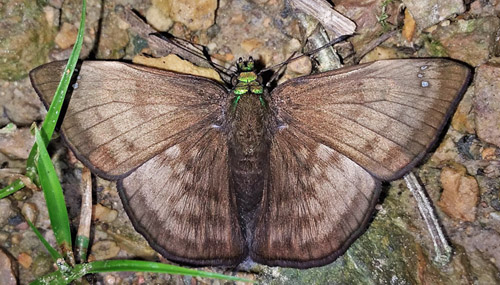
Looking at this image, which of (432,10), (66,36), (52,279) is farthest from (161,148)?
(432,10)

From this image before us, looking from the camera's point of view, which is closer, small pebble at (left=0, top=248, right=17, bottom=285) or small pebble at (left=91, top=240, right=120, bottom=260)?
small pebble at (left=0, top=248, right=17, bottom=285)

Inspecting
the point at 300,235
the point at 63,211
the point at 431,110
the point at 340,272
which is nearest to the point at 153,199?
the point at 63,211

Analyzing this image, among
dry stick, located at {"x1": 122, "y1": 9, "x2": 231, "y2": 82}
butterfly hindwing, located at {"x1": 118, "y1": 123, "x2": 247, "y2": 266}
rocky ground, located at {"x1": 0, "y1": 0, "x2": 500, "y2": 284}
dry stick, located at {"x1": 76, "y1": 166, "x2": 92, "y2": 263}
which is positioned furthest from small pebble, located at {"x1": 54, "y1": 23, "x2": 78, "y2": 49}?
butterfly hindwing, located at {"x1": 118, "y1": 123, "x2": 247, "y2": 266}

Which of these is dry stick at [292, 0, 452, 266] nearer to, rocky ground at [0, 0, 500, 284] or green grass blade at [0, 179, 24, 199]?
rocky ground at [0, 0, 500, 284]

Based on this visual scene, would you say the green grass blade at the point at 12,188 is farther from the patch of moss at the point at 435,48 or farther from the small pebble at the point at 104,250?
the patch of moss at the point at 435,48

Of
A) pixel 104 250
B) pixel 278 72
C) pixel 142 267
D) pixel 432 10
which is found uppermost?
pixel 432 10

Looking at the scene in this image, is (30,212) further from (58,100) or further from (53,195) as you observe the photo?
(58,100)

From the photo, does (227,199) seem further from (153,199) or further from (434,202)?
(434,202)

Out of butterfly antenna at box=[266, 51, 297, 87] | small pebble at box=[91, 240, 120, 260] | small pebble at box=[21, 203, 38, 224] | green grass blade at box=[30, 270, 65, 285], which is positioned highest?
butterfly antenna at box=[266, 51, 297, 87]
